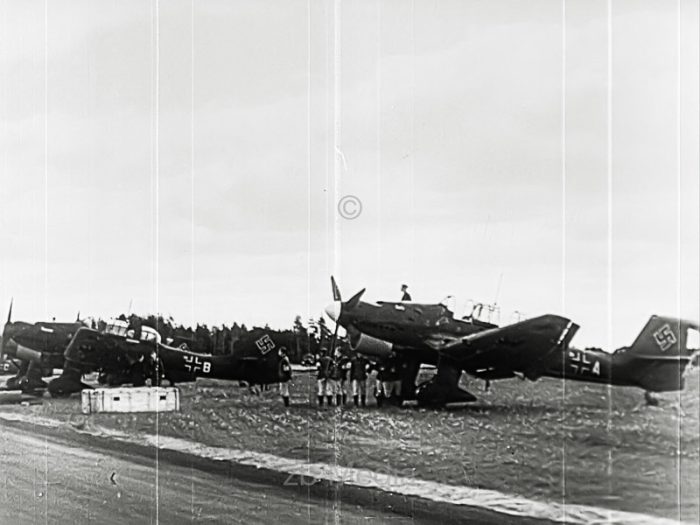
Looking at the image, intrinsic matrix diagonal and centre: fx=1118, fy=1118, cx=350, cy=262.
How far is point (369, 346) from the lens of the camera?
104 inches

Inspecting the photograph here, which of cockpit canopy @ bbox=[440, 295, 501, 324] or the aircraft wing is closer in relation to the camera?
the aircraft wing

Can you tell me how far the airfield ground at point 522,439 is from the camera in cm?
193

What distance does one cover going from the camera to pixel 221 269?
3078mm

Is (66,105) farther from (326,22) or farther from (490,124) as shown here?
(490,124)

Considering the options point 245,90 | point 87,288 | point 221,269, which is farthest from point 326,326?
point 87,288

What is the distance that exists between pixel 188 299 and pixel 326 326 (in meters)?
0.60

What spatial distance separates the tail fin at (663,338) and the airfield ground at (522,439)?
61mm

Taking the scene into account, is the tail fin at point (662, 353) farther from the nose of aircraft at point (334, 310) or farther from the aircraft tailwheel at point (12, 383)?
the aircraft tailwheel at point (12, 383)

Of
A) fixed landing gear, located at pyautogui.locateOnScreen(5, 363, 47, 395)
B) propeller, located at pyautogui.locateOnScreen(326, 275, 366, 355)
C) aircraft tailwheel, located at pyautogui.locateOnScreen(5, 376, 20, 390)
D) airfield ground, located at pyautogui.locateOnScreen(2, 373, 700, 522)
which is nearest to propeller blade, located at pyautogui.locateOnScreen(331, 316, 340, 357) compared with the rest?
propeller, located at pyautogui.locateOnScreen(326, 275, 366, 355)

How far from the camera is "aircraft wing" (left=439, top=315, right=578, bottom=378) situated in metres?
2.13

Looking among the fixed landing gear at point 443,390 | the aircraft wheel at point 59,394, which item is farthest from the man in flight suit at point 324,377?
the aircraft wheel at point 59,394

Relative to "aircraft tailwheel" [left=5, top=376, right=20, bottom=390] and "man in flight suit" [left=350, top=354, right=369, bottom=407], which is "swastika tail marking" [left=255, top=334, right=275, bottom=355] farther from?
"aircraft tailwheel" [left=5, top=376, right=20, bottom=390]

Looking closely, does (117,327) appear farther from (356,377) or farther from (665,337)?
(665,337)

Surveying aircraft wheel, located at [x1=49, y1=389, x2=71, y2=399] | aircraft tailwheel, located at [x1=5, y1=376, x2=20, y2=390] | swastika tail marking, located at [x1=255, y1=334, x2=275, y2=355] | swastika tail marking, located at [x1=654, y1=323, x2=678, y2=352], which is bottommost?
aircraft wheel, located at [x1=49, y1=389, x2=71, y2=399]
